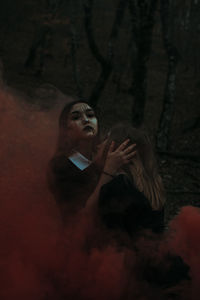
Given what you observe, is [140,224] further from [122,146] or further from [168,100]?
[168,100]

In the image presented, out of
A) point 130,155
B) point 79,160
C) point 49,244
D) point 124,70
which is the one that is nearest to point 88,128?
point 79,160

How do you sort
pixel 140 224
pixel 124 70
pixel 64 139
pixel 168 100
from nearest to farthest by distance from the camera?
pixel 140 224
pixel 64 139
pixel 168 100
pixel 124 70

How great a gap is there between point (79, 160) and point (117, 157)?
0.31m

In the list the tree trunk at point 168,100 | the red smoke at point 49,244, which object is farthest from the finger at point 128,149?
the tree trunk at point 168,100

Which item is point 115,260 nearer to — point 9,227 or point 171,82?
point 9,227

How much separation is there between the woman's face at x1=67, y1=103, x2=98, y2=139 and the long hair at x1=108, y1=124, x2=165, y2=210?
0.19 meters

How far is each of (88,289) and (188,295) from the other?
2.80 ft

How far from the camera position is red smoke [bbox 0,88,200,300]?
9.98 ft

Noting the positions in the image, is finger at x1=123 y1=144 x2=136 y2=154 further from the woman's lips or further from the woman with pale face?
the woman's lips

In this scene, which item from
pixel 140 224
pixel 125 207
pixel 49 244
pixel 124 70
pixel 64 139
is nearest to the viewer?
pixel 125 207

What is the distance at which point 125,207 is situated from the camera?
9.50 feet

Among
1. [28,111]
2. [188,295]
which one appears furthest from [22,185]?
[188,295]

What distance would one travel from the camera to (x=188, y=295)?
3.14 meters

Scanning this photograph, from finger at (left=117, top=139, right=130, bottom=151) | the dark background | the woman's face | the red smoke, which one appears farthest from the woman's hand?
the dark background
